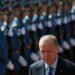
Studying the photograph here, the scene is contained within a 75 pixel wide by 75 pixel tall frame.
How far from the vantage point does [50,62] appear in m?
2.73

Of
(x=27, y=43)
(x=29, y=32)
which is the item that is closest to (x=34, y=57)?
(x=27, y=43)

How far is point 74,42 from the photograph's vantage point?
28.3 ft

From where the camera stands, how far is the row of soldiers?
6.50 m

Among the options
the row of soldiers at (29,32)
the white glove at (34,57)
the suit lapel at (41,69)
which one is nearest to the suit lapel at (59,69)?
the suit lapel at (41,69)

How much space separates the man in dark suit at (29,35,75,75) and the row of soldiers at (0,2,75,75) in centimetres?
244

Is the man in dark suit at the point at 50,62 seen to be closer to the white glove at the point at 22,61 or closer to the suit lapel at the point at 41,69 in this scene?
the suit lapel at the point at 41,69

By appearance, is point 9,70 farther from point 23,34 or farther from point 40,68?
point 40,68

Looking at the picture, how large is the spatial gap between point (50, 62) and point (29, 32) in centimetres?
478

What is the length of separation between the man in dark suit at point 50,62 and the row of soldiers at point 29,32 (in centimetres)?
244

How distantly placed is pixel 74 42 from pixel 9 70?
8.63 ft

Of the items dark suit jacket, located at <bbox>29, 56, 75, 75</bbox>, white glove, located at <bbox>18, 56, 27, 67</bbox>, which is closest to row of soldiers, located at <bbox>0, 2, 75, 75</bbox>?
white glove, located at <bbox>18, 56, 27, 67</bbox>

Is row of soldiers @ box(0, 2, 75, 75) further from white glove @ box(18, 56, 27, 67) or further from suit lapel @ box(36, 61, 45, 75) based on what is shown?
suit lapel @ box(36, 61, 45, 75)

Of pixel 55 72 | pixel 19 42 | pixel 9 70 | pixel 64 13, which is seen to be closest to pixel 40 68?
pixel 55 72

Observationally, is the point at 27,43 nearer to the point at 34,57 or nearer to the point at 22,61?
the point at 34,57
